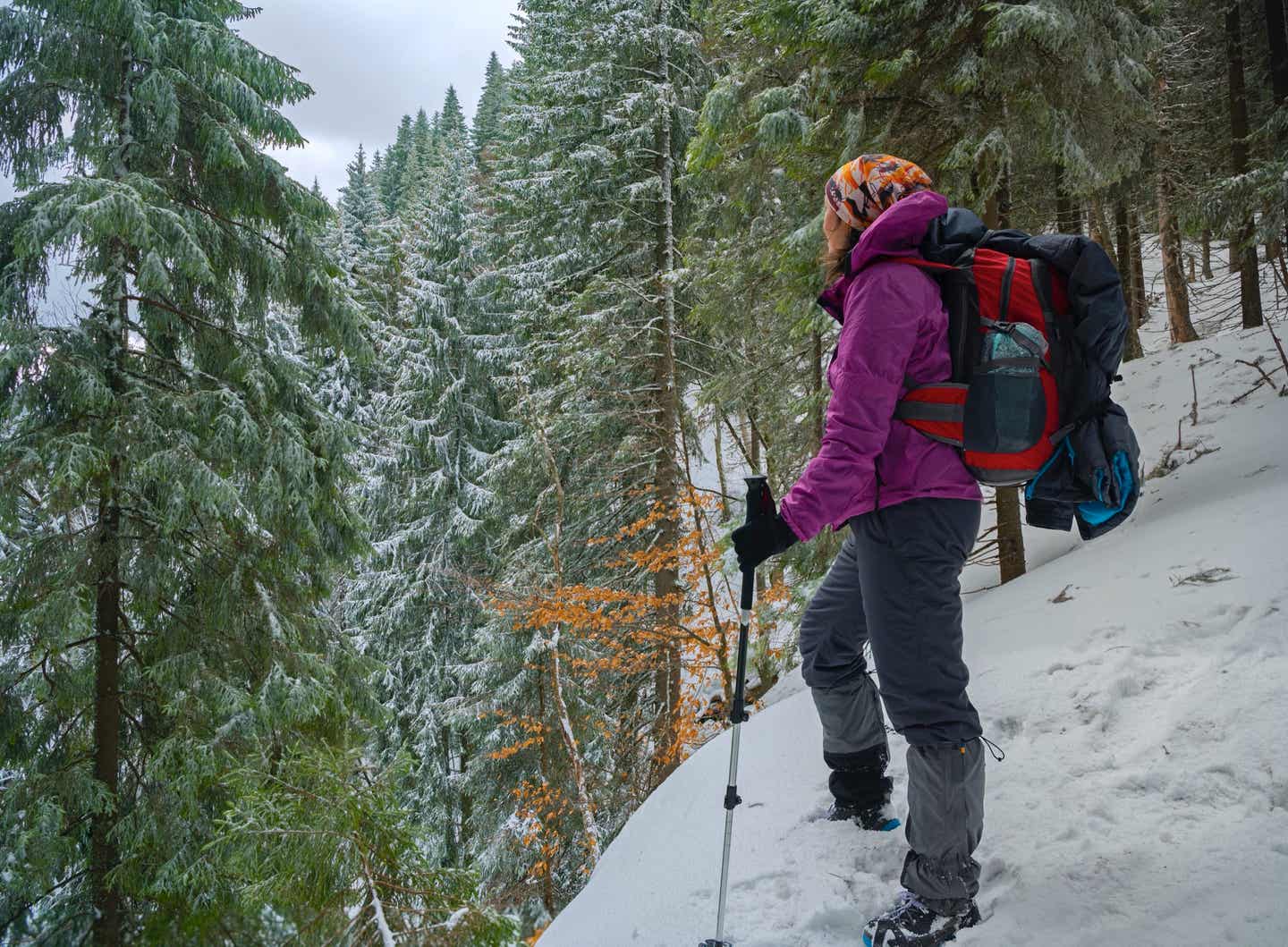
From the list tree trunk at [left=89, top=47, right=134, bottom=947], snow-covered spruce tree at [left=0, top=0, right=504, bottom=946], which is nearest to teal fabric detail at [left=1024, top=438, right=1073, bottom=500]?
snow-covered spruce tree at [left=0, top=0, right=504, bottom=946]

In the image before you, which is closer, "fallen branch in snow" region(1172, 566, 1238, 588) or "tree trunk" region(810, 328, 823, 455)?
"fallen branch in snow" region(1172, 566, 1238, 588)

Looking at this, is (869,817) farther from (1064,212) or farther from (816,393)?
(1064,212)

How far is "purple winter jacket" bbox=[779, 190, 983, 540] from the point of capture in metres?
2.16

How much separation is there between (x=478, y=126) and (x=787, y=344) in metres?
34.2

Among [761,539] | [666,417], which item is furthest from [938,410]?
[666,417]

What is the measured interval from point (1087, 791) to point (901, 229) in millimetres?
2199

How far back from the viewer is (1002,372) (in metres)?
2.15

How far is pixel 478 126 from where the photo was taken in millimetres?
37375

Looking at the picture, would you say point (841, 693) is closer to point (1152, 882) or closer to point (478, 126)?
point (1152, 882)

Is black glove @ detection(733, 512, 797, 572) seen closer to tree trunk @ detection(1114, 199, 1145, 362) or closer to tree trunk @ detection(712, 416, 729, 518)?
tree trunk @ detection(712, 416, 729, 518)

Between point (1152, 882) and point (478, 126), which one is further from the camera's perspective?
point (478, 126)

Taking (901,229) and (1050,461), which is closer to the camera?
(901,229)

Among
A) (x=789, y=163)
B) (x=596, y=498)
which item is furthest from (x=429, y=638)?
(x=789, y=163)

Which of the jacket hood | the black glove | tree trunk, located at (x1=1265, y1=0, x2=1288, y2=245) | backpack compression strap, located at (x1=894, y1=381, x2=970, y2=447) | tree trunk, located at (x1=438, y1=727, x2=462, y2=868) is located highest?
tree trunk, located at (x1=1265, y1=0, x2=1288, y2=245)
